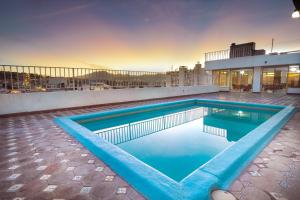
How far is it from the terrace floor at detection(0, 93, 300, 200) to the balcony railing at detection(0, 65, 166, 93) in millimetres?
3112

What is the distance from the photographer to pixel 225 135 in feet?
14.1

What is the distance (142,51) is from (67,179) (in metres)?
11.6

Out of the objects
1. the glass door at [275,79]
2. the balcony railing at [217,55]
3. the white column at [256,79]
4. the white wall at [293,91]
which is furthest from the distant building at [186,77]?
the white wall at [293,91]

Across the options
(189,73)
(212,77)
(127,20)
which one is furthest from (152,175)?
(212,77)

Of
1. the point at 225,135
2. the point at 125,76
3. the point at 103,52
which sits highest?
the point at 103,52

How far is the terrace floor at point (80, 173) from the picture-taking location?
156cm

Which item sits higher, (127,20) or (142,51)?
(127,20)

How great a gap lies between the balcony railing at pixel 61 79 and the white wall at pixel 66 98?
24 cm

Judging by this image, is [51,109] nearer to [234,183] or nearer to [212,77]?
[234,183]

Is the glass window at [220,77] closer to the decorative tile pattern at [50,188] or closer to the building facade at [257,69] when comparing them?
the building facade at [257,69]

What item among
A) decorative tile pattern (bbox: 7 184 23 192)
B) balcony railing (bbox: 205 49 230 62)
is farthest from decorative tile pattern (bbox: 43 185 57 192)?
balcony railing (bbox: 205 49 230 62)

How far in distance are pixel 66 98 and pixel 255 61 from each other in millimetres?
14809

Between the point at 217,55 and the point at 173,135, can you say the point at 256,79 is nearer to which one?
the point at 217,55

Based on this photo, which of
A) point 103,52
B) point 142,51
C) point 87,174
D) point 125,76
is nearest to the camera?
point 87,174
